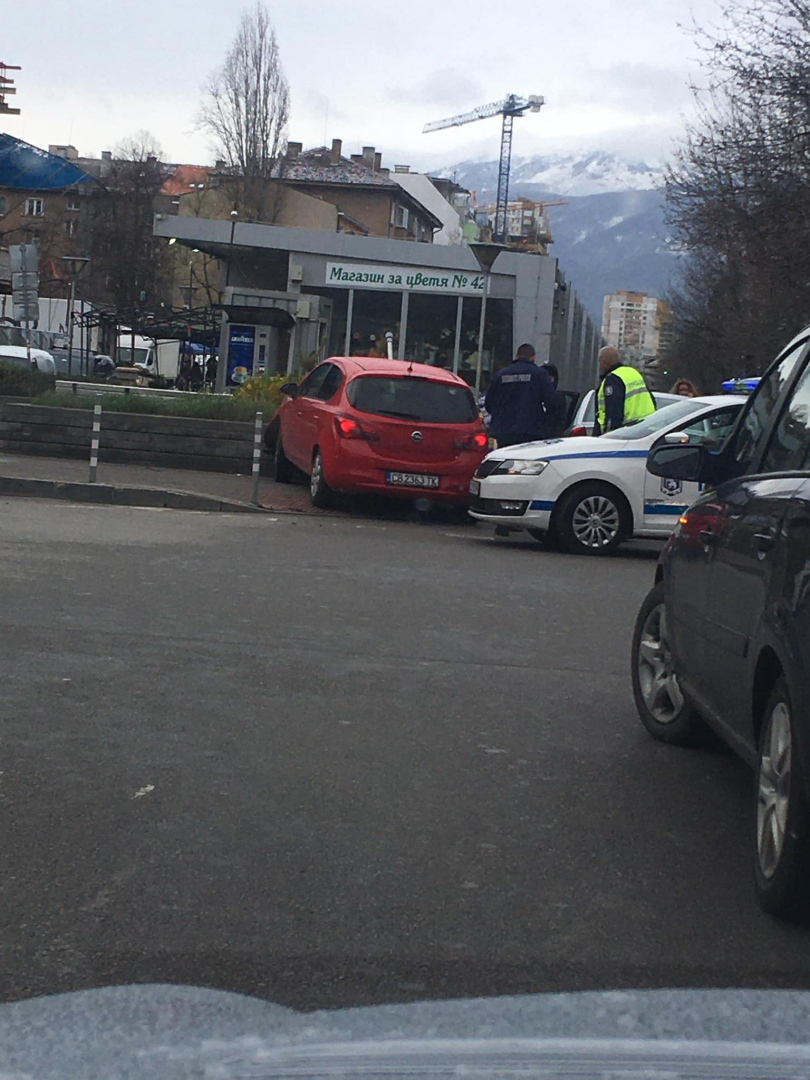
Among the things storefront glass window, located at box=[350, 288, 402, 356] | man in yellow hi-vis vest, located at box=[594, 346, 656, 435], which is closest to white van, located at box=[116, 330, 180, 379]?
storefront glass window, located at box=[350, 288, 402, 356]

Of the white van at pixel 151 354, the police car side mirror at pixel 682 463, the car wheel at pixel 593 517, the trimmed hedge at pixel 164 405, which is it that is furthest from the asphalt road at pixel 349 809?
the white van at pixel 151 354

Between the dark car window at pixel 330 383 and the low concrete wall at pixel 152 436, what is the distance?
10.4 ft

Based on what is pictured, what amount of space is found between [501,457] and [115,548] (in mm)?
4192

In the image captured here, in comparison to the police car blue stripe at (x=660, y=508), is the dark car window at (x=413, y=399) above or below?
above

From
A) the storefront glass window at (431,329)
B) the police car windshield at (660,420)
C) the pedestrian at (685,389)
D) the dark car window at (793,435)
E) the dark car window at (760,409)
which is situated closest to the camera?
the dark car window at (793,435)

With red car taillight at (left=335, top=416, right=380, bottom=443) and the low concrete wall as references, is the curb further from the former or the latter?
the low concrete wall

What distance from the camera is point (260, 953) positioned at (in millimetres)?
3676

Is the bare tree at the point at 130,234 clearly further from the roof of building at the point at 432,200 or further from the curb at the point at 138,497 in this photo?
the curb at the point at 138,497

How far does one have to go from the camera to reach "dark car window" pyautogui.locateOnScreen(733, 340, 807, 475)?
5336 millimetres

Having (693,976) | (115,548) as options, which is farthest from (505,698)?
(115,548)

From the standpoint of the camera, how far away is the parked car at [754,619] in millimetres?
3941

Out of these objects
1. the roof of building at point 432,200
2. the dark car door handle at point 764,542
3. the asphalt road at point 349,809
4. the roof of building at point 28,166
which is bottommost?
the asphalt road at point 349,809

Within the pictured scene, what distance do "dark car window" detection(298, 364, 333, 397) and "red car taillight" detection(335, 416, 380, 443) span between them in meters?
1.38

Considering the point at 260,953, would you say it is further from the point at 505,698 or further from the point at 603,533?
the point at 603,533
